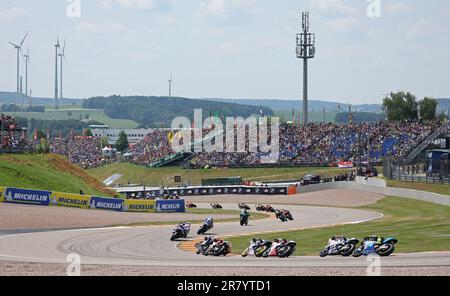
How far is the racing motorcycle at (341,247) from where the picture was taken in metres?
33.7

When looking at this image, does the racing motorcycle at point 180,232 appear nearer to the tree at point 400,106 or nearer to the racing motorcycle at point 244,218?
the racing motorcycle at point 244,218

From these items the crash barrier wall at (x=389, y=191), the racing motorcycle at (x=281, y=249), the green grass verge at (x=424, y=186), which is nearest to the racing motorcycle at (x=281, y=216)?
the crash barrier wall at (x=389, y=191)

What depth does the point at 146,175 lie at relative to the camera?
11788 cm

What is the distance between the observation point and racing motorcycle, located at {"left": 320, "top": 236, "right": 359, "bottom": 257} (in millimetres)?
33688

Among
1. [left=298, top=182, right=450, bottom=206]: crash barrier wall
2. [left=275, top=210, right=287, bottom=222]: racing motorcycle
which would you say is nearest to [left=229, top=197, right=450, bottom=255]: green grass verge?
[left=298, top=182, right=450, bottom=206]: crash barrier wall

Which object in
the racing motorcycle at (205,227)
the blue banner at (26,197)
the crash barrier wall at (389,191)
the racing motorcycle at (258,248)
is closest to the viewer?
the racing motorcycle at (258,248)

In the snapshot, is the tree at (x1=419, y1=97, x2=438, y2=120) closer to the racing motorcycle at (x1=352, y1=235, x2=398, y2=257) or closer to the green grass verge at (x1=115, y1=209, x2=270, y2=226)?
the green grass verge at (x1=115, y1=209, x2=270, y2=226)

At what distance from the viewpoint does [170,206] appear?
68.0m

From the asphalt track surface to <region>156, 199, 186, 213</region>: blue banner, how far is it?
27.9 ft

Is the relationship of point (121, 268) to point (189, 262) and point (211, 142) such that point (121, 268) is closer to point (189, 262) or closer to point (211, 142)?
point (189, 262)
